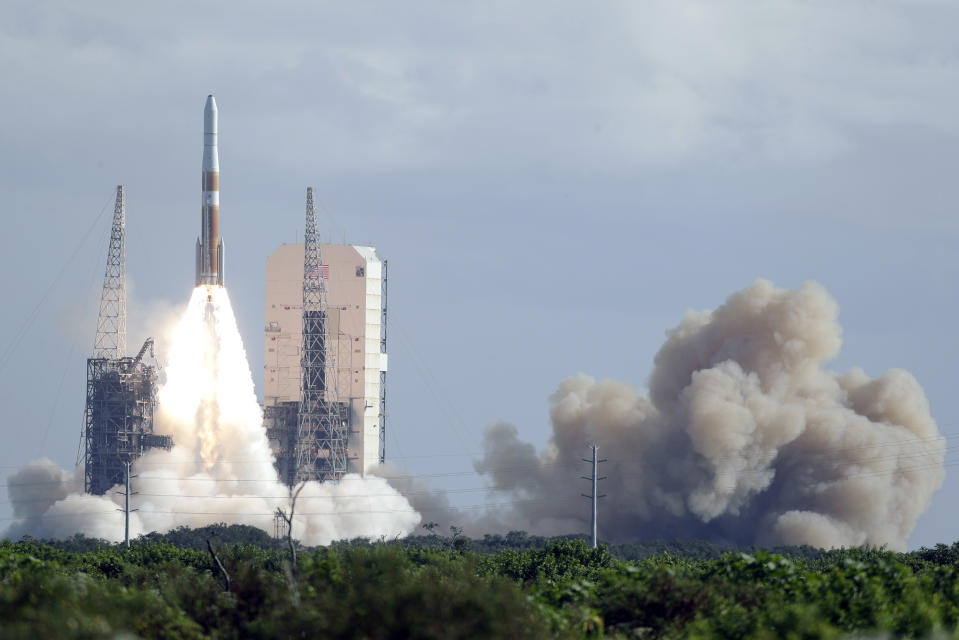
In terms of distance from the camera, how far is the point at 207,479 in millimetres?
78000

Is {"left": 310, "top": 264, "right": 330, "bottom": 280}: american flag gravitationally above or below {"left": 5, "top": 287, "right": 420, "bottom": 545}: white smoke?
above

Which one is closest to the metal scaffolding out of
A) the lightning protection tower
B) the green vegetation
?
the lightning protection tower

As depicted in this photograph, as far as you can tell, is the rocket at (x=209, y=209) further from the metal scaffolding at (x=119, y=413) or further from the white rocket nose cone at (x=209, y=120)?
the metal scaffolding at (x=119, y=413)

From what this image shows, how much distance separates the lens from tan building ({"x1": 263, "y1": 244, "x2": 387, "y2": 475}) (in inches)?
3474

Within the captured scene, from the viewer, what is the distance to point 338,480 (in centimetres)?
8562

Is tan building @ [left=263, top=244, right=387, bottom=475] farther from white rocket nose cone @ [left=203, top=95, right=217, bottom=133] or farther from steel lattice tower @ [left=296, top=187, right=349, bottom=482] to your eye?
white rocket nose cone @ [left=203, top=95, right=217, bottom=133]

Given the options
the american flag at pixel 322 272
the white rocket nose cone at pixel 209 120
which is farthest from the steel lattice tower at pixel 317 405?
the white rocket nose cone at pixel 209 120

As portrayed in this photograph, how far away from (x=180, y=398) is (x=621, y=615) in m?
59.2

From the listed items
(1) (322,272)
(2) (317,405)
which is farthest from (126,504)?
(1) (322,272)

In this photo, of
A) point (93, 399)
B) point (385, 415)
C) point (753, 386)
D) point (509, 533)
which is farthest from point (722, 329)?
point (93, 399)

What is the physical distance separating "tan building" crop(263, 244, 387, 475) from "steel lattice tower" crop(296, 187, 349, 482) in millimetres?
1628

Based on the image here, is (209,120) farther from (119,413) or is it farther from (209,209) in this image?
(119,413)

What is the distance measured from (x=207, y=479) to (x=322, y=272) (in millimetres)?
16765

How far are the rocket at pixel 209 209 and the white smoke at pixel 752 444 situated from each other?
23.3 meters
